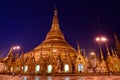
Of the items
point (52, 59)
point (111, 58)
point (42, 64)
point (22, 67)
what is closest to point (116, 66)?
point (111, 58)

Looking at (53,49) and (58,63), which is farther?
(53,49)

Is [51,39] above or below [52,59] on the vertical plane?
above

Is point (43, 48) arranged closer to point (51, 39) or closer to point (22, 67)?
point (51, 39)

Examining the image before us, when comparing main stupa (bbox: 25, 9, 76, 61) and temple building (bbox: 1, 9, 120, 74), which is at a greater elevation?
main stupa (bbox: 25, 9, 76, 61)

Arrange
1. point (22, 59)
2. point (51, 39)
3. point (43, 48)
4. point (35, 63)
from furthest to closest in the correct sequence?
point (51, 39) → point (43, 48) → point (22, 59) → point (35, 63)

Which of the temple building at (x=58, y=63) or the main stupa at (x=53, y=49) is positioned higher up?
the main stupa at (x=53, y=49)

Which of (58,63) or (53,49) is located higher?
(53,49)

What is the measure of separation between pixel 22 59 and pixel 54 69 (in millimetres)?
11935

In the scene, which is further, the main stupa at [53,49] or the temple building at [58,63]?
the main stupa at [53,49]

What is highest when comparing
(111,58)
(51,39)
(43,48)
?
(51,39)

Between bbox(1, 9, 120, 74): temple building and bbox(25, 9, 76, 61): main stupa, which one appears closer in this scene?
bbox(1, 9, 120, 74): temple building

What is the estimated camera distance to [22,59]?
127ft

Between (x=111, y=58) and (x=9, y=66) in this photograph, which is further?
(x=9, y=66)

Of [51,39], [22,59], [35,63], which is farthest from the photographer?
[51,39]
